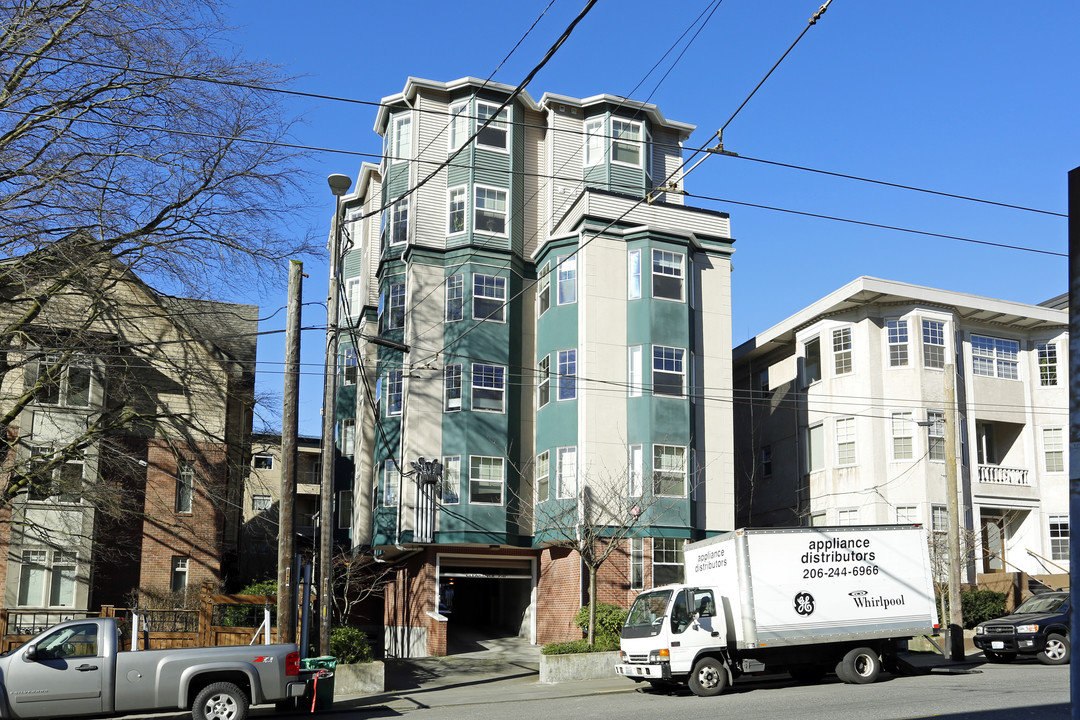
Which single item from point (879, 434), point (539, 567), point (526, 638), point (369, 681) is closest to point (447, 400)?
point (539, 567)

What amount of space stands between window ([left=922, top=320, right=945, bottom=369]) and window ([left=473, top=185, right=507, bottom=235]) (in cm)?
1424

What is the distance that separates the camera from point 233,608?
25.0 metres

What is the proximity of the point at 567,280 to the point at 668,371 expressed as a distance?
4167 millimetres

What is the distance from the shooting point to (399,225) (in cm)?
3434

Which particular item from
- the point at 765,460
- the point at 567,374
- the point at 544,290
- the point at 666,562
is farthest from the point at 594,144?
the point at 666,562

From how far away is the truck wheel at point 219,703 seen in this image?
14797mm

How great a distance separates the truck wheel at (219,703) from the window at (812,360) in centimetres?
2490

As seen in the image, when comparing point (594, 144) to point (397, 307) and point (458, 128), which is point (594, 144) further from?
point (397, 307)

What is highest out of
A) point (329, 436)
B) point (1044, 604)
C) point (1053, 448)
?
point (1053, 448)

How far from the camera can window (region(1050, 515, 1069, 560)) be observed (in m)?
33.1

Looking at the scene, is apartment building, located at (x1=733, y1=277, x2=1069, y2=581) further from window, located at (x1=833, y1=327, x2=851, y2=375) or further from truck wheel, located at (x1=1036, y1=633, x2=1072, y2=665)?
truck wheel, located at (x1=1036, y1=633, x2=1072, y2=665)

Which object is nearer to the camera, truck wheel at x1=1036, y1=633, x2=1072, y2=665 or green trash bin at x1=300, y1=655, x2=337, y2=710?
green trash bin at x1=300, y1=655, x2=337, y2=710

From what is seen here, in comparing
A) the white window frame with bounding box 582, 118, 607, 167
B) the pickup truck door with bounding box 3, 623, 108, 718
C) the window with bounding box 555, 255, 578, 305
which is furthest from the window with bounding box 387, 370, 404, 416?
the pickup truck door with bounding box 3, 623, 108, 718

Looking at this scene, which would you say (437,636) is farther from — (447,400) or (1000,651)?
(1000,651)
